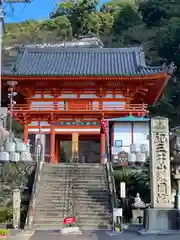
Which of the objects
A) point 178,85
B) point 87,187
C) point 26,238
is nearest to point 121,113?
point 87,187

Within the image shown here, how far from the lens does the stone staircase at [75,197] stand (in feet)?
56.2

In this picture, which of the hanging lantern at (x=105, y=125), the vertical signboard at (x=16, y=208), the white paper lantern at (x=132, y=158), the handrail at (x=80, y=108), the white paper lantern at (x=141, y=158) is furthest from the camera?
the handrail at (x=80, y=108)

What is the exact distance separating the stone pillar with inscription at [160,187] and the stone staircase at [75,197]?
3.05m

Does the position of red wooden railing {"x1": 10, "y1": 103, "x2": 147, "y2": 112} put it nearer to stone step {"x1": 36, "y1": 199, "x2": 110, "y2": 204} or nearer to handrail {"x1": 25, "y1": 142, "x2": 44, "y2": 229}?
handrail {"x1": 25, "y1": 142, "x2": 44, "y2": 229}

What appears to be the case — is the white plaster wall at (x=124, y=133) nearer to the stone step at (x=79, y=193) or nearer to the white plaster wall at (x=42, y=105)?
the white plaster wall at (x=42, y=105)

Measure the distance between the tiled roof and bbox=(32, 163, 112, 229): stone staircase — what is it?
7.94 m

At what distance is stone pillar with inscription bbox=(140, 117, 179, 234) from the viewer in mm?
13906

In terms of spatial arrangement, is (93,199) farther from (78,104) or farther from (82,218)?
(78,104)

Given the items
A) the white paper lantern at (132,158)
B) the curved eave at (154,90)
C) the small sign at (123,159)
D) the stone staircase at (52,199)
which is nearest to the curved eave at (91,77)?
the curved eave at (154,90)

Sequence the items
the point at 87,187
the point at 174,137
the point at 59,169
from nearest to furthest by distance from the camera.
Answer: the point at 174,137, the point at 87,187, the point at 59,169

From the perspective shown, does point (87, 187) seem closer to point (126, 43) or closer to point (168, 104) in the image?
point (168, 104)

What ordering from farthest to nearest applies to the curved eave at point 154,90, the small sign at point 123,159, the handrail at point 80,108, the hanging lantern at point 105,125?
the handrail at point 80,108, the curved eave at point 154,90, the hanging lantern at point 105,125, the small sign at point 123,159

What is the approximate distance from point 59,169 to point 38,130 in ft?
21.6

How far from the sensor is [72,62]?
3219cm
